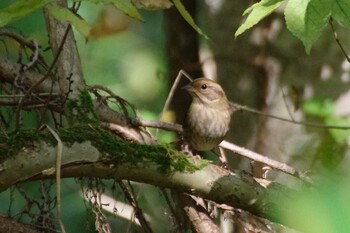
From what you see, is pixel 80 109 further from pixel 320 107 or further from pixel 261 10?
pixel 320 107

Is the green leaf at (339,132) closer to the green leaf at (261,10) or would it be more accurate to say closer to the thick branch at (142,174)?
the thick branch at (142,174)

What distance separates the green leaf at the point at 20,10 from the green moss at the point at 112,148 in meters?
0.56

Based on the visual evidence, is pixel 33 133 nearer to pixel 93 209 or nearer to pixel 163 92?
pixel 93 209

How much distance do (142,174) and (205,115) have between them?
4.48 feet

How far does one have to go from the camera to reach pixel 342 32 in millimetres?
3092

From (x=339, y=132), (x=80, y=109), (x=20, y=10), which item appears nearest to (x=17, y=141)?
(x=20, y=10)

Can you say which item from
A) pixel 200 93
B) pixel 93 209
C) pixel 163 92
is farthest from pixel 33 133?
pixel 163 92

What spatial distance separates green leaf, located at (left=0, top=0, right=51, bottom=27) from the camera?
1186mm

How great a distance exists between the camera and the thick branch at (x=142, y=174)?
1713 mm

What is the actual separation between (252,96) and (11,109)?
4.36 feet

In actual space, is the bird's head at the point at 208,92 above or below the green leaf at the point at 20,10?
below

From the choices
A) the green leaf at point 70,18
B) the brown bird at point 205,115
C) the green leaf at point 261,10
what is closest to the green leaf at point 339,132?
the brown bird at point 205,115

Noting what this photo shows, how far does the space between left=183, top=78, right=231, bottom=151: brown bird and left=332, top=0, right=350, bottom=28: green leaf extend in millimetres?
1643

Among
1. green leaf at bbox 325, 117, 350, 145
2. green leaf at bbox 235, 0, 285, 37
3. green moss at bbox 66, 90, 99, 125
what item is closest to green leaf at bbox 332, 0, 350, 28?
green leaf at bbox 235, 0, 285, 37
